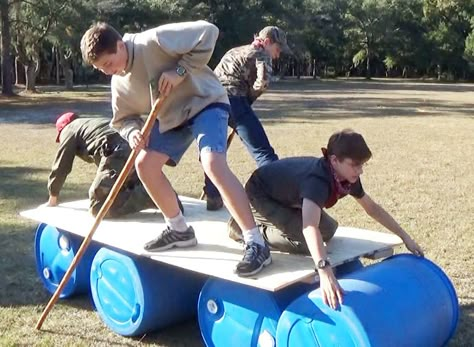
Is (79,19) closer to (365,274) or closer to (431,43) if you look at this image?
(365,274)

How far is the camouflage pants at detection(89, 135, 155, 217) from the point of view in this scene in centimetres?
518

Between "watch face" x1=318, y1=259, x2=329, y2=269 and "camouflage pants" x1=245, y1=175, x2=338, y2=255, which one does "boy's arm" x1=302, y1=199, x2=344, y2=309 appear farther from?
"camouflage pants" x1=245, y1=175, x2=338, y2=255

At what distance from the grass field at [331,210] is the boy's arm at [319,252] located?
3.99ft

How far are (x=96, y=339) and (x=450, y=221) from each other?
4.17 metres

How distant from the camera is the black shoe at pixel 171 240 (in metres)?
4.32

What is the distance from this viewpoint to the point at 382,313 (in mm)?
3420

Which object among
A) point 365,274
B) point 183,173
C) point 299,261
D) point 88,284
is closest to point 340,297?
point 365,274

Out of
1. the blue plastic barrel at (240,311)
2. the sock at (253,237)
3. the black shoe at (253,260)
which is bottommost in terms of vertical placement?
the blue plastic barrel at (240,311)

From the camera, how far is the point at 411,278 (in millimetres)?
3783

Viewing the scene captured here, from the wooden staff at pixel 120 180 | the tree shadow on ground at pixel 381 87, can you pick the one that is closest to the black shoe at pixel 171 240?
the wooden staff at pixel 120 180

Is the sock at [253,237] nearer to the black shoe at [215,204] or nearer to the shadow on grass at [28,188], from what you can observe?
the black shoe at [215,204]

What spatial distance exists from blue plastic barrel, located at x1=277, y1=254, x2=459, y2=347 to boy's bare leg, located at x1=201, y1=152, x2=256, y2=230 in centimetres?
65

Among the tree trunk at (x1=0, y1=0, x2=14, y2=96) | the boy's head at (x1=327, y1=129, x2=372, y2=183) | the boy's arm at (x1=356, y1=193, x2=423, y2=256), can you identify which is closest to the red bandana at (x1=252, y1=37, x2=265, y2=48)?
the boy's arm at (x1=356, y1=193, x2=423, y2=256)

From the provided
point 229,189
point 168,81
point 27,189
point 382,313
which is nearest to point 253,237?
point 229,189
